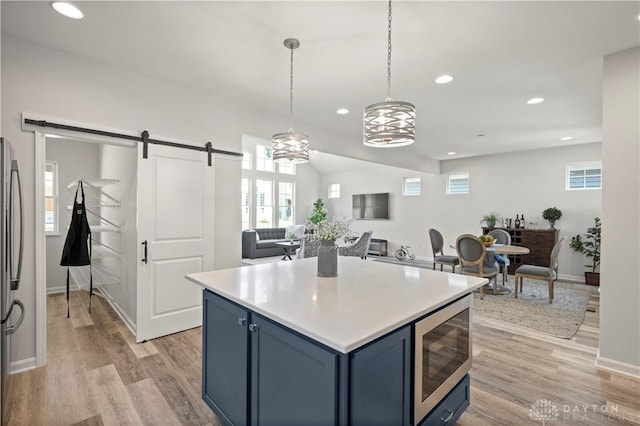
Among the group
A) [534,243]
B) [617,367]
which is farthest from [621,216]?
[534,243]

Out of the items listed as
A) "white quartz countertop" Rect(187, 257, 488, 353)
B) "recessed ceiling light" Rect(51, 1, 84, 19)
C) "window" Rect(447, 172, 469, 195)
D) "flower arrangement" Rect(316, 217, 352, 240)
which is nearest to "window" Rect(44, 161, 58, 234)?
"recessed ceiling light" Rect(51, 1, 84, 19)

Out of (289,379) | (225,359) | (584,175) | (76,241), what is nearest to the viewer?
(289,379)

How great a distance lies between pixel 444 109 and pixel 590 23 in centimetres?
195

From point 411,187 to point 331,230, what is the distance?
7.57 m

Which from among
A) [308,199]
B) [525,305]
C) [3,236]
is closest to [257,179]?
[308,199]

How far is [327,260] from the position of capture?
216 cm

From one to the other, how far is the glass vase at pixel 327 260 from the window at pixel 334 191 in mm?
8920

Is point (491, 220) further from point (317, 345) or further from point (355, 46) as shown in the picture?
point (317, 345)

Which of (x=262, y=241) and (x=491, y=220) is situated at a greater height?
(x=491, y=220)

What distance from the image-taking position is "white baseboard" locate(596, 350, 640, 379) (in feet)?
8.43

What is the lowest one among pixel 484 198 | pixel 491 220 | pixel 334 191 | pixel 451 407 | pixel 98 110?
pixel 451 407

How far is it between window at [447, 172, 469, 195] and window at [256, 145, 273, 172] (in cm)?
540

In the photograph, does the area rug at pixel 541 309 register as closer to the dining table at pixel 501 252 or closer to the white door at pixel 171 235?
the dining table at pixel 501 252

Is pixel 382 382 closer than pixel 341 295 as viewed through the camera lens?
Yes
